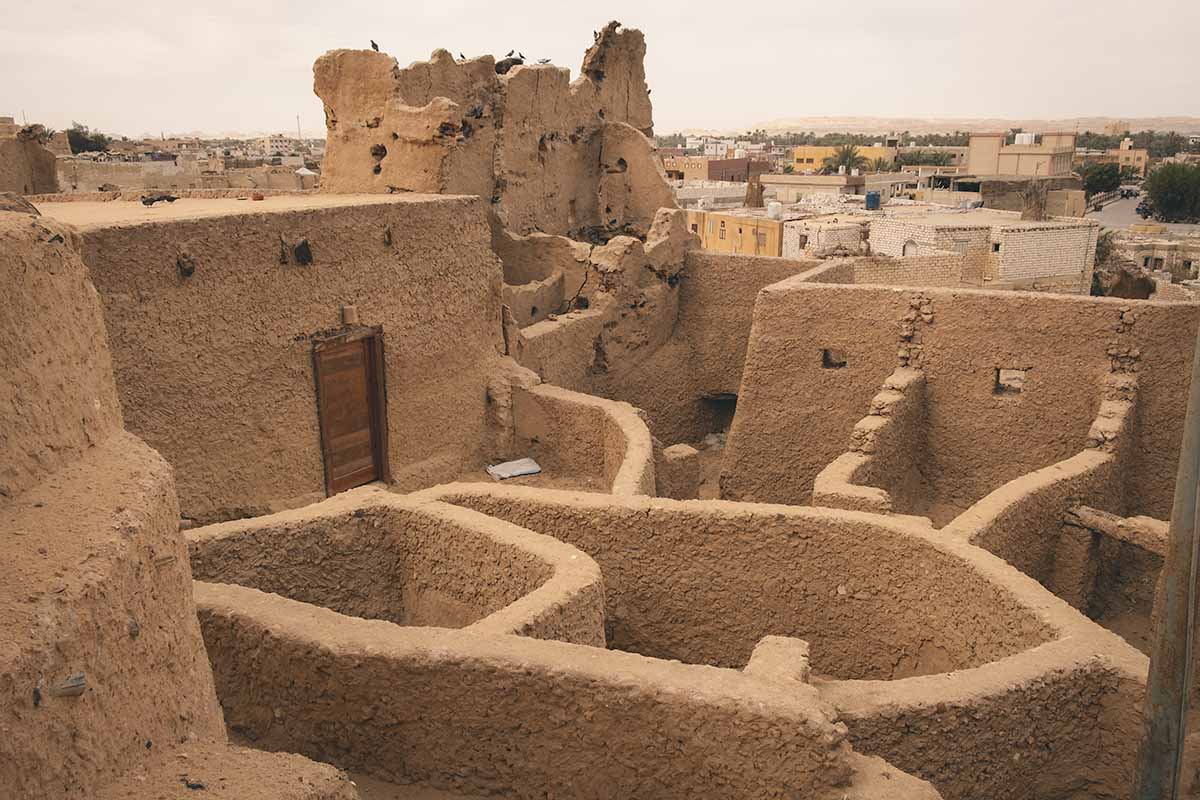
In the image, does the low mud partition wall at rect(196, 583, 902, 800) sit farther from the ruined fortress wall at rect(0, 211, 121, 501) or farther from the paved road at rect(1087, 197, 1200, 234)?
the paved road at rect(1087, 197, 1200, 234)

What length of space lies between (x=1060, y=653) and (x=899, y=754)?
1.08m

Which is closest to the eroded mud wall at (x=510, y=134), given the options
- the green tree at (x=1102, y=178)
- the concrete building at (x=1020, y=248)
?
the concrete building at (x=1020, y=248)

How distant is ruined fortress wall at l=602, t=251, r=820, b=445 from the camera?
13867 millimetres

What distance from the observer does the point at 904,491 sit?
1021 centimetres

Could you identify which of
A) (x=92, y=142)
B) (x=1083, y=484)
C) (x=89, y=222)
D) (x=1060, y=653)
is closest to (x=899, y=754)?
(x=1060, y=653)

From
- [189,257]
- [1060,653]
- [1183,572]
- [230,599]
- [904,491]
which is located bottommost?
[904,491]

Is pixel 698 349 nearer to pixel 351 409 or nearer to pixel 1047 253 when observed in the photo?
pixel 351 409

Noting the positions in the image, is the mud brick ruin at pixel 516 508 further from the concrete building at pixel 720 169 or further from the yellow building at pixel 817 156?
the yellow building at pixel 817 156

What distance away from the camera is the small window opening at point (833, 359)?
1098 centimetres

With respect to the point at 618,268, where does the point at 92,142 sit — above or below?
above

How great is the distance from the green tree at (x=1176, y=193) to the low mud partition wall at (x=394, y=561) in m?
48.3

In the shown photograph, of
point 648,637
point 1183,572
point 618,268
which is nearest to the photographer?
point 1183,572

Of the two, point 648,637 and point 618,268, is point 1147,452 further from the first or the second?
point 618,268

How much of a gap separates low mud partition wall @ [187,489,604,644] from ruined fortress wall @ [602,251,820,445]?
7301mm
